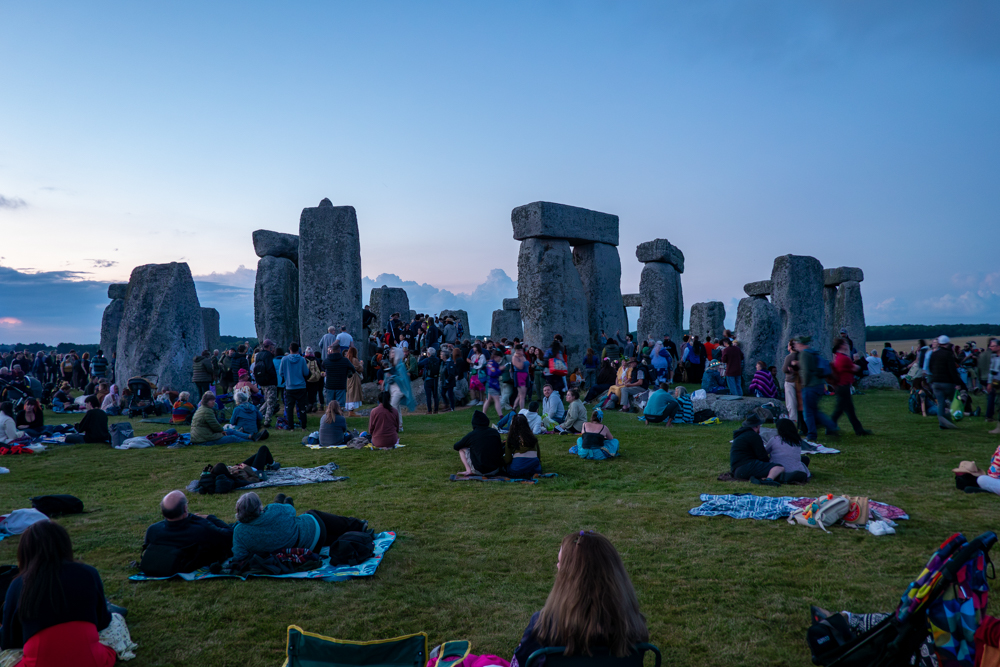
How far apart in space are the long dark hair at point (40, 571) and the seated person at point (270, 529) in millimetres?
1723

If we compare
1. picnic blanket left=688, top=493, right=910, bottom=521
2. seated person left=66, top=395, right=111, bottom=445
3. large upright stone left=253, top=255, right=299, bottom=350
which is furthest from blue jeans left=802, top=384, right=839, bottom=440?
large upright stone left=253, top=255, right=299, bottom=350

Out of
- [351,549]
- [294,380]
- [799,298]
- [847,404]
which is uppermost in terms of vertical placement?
[799,298]

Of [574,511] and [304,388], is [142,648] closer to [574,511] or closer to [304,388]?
[574,511]

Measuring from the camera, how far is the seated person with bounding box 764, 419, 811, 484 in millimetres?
8203

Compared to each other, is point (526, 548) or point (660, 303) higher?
point (660, 303)

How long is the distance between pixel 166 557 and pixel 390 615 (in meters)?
2.06

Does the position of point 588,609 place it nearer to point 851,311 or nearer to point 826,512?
point 826,512

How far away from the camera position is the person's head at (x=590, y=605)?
9.42 ft

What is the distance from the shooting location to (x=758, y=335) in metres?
17.0

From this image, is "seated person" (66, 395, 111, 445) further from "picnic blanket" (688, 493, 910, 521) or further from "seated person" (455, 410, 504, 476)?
"picnic blanket" (688, 493, 910, 521)

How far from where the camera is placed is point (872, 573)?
17.0 ft

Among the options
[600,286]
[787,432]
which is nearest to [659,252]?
[600,286]

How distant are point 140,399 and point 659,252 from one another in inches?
657

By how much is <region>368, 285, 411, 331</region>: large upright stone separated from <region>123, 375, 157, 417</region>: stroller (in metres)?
13.8
